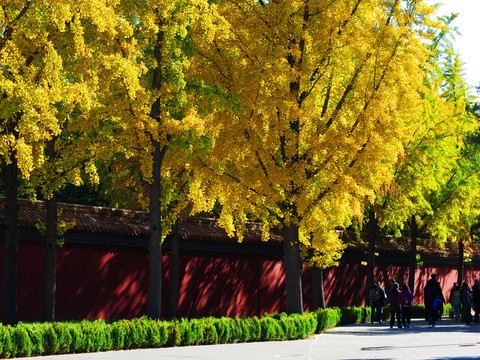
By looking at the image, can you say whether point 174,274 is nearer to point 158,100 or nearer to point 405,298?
point 158,100

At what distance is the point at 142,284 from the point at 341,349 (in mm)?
9412

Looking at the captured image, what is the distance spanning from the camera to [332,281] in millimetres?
37125

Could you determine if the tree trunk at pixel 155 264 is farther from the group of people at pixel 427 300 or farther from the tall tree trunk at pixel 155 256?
the group of people at pixel 427 300

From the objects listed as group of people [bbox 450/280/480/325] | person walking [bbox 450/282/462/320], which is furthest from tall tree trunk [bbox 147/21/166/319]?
person walking [bbox 450/282/462/320]

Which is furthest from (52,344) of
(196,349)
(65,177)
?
(65,177)

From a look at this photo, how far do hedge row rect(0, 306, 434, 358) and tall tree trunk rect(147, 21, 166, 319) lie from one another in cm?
143

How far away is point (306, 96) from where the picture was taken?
2316 centimetres

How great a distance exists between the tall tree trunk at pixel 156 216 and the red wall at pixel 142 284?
424cm

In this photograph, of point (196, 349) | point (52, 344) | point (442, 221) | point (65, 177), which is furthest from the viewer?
point (442, 221)

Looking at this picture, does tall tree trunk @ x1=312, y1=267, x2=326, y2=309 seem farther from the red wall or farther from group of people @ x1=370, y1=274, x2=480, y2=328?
the red wall

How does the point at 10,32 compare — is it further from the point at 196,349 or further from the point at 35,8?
the point at 196,349

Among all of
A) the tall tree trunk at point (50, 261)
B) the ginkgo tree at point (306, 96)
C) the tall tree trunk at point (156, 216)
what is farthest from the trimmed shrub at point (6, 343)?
the ginkgo tree at point (306, 96)

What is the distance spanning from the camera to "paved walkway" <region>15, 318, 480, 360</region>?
1563 cm

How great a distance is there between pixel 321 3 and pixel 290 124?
146 inches
